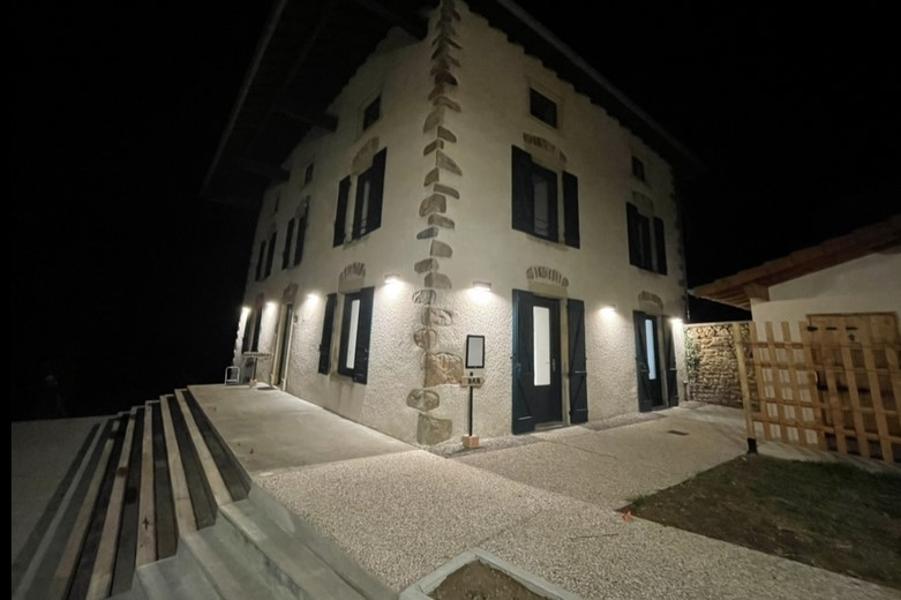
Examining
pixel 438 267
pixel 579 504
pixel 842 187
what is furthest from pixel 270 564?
pixel 842 187

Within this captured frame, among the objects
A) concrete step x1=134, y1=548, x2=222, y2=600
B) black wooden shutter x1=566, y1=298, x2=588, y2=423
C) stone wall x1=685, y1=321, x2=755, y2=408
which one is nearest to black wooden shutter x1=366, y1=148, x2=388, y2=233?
black wooden shutter x1=566, y1=298, x2=588, y2=423

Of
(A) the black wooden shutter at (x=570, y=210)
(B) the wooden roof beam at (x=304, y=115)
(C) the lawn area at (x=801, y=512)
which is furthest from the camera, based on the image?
(B) the wooden roof beam at (x=304, y=115)

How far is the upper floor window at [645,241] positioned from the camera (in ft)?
24.9

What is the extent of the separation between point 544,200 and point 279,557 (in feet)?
20.2

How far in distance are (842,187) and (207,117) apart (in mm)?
19792

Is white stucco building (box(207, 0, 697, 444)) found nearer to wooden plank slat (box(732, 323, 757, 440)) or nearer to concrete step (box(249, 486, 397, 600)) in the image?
concrete step (box(249, 486, 397, 600))

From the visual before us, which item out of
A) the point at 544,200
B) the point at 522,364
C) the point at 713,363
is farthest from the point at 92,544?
the point at 713,363

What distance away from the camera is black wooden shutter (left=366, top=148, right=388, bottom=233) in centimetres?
556

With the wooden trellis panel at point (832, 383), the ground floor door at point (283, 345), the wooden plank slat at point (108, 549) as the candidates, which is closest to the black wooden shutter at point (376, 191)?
the ground floor door at point (283, 345)

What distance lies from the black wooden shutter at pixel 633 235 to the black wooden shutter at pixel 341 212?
632cm

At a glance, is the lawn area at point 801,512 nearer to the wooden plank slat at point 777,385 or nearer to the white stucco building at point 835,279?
the wooden plank slat at point 777,385

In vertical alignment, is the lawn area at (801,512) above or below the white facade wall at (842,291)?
below

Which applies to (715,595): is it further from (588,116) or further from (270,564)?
(588,116)

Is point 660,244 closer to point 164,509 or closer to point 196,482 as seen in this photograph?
point 196,482
